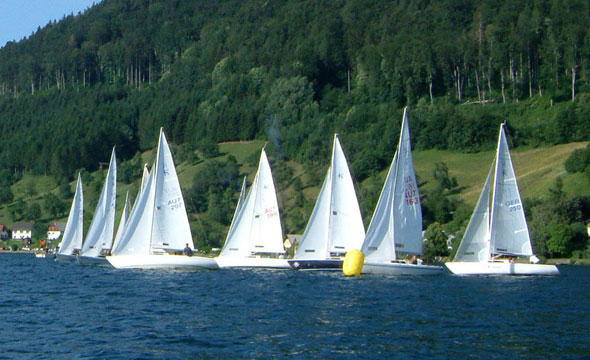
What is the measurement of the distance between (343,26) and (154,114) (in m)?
46.2

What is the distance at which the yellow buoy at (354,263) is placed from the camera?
57312mm

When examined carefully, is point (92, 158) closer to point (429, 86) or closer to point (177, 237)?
point (429, 86)

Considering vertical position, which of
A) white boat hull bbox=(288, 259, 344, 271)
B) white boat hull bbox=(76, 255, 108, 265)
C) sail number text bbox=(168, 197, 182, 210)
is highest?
sail number text bbox=(168, 197, 182, 210)

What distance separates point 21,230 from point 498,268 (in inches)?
4375

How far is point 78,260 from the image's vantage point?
3371 inches

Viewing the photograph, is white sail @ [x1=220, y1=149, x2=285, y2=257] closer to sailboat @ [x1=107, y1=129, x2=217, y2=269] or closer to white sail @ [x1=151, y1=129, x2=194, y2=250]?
sailboat @ [x1=107, y1=129, x2=217, y2=269]

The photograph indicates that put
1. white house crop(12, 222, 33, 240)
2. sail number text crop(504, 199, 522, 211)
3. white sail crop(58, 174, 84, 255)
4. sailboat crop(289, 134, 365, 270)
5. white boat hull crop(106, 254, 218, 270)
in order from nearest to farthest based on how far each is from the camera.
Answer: sail number text crop(504, 199, 522, 211) < white boat hull crop(106, 254, 218, 270) < sailboat crop(289, 134, 365, 270) < white sail crop(58, 174, 84, 255) < white house crop(12, 222, 33, 240)

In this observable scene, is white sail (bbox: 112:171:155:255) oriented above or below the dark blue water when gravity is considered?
above

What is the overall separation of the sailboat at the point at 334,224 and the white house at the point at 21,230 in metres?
97.6

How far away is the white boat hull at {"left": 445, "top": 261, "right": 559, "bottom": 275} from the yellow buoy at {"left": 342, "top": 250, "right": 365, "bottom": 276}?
6.33 metres

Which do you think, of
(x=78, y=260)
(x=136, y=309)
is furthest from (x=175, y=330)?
(x=78, y=260)

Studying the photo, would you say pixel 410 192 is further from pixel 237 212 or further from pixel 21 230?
Result: pixel 21 230

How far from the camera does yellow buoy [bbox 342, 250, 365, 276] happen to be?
5731 centimetres

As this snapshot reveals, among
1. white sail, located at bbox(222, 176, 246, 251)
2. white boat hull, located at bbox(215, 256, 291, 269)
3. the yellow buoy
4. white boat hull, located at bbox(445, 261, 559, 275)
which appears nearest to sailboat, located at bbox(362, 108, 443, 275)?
the yellow buoy
